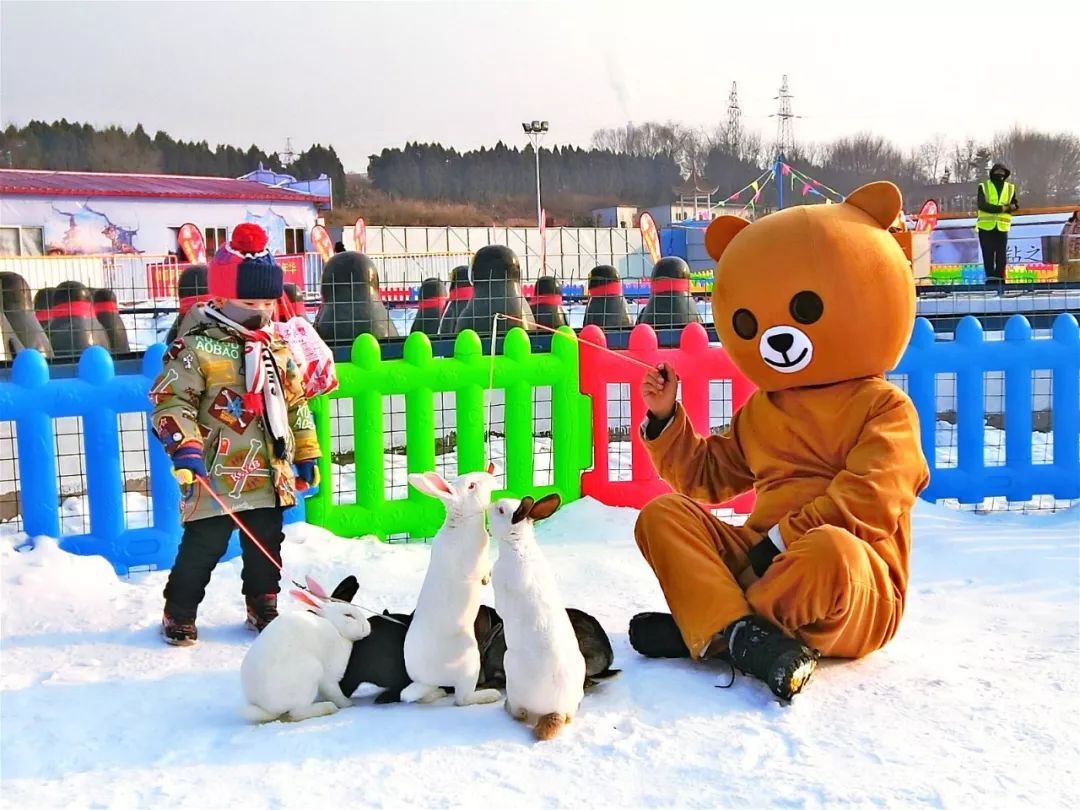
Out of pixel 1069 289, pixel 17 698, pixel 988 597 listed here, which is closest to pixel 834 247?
pixel 988 597

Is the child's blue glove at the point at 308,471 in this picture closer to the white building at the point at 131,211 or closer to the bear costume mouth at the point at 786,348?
the bear costume mouth at the point at 786,348

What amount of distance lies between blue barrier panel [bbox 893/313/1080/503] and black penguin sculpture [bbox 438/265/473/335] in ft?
16.2

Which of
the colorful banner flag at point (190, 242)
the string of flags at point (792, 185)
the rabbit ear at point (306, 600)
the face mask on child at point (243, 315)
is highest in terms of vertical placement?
the string of flags at point (792, 185)

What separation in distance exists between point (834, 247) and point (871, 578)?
1.07 metres

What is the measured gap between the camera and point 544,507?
2.78 m

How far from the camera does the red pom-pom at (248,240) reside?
12.1 feet

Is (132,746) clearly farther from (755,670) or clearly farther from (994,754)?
(994,754)

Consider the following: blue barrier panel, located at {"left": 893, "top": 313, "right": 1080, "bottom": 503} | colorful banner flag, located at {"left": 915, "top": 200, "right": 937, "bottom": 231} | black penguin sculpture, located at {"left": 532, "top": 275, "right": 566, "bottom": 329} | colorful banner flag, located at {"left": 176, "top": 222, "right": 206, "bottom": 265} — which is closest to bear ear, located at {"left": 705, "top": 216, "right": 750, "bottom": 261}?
blue barrier panel, located at {"left": 893, "top": 313, "right": 1080, "bottom": 503}

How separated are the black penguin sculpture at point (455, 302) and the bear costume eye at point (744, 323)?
626 cm

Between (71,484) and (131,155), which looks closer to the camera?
(71,484)

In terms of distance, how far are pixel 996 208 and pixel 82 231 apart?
2462 cm

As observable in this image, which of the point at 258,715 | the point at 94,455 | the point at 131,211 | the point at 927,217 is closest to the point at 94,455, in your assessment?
the point at 94,455

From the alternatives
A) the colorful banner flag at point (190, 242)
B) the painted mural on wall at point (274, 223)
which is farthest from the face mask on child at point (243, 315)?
the painted mural on wall at point (274, 223)

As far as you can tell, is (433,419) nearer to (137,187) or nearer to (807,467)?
(807,467)
